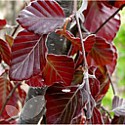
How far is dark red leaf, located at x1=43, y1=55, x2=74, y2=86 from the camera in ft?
1.58

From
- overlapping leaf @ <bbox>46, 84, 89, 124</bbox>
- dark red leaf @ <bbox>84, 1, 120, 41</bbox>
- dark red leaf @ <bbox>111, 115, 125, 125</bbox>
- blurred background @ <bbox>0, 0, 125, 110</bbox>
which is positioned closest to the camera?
overlapping leaf @ <bbox>46, 84, 89, 124</bbox>

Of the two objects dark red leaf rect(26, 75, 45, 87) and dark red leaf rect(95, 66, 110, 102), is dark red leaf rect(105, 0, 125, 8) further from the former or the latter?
dark red leaf rect(26, 75, 45, 87)

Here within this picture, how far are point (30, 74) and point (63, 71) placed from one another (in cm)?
7

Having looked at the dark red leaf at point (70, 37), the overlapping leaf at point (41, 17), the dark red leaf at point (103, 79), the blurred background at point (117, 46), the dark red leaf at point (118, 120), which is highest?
the overlapping leaf at point (41, 17)

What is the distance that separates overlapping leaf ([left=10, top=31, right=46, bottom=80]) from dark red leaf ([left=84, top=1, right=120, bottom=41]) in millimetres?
219

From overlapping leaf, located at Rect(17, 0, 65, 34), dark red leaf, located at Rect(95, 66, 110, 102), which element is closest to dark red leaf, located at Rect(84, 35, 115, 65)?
dark red leaf, located at Rect(95, 66, 110, 102)

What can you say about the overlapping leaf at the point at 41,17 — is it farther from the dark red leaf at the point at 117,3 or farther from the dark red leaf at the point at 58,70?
the dark red leaf at the point at 117,3

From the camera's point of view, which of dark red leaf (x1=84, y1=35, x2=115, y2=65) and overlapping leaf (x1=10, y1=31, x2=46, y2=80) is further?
dark red leaf (x1=84, y1=35, x2=115, y2=65)

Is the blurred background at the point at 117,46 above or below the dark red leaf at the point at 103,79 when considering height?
below

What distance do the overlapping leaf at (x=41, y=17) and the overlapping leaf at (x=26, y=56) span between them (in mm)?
17

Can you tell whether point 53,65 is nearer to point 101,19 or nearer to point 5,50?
point 5,50

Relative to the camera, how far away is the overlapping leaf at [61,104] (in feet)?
1.39

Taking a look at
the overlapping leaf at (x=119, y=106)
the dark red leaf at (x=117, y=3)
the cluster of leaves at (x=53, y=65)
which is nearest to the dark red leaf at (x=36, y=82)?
the cluster of leaves at (x=53, y=65)

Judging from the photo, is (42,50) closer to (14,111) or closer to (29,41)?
(29,41)
